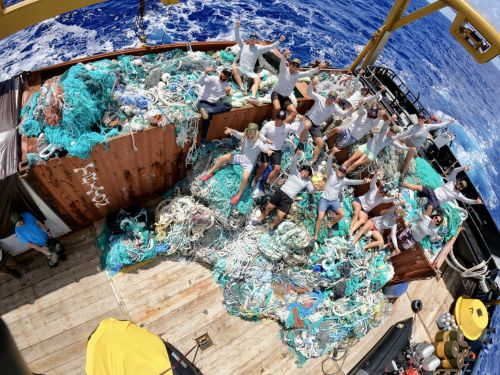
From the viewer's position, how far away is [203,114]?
7488mm

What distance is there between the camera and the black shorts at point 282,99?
8.50 metres

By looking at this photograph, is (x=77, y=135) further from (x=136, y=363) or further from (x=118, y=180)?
(x=136, y=363)

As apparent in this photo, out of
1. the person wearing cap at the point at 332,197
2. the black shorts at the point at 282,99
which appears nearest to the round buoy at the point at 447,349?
the person wearing cap at the point at 332,197

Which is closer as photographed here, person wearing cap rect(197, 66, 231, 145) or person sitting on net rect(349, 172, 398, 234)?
person wearing cap rect(197, 66, 231, 145)

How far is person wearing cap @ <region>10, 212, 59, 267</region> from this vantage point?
248 inches

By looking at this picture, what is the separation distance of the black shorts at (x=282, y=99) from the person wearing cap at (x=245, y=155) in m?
1.31

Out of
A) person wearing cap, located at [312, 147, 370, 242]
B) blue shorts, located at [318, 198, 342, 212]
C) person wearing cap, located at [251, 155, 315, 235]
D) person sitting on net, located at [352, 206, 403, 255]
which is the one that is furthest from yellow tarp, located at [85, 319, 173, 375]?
person sitting on net, located at [352, 206, 403, 255]

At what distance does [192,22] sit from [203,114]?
13.3m

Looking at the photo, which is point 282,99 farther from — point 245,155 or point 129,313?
point 129,313

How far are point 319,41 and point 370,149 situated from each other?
14.6 m

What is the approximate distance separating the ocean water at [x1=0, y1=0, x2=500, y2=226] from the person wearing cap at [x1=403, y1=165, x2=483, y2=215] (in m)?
9.24

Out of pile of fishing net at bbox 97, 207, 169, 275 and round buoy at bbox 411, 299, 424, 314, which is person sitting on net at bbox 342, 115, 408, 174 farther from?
pile of fishing net at bbox 97, 207, 169, 275

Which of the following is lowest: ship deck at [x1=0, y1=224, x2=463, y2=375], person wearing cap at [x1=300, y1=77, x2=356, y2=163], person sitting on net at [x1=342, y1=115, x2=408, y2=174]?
ship deck at [x1=0, y1=224, x2=463, y2=375]

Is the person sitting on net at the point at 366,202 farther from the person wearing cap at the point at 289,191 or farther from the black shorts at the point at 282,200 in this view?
the black shorts at the point at 282,200
